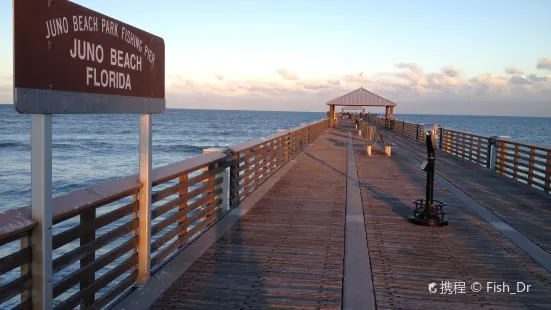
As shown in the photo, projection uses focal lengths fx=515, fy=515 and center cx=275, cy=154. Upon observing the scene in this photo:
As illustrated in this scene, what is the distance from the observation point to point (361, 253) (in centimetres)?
567

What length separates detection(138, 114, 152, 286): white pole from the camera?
425 cm

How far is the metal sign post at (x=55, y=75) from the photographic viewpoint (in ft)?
8.84

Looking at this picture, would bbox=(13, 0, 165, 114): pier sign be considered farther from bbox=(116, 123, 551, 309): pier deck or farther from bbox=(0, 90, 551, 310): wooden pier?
bbox=(116, 123, 551, 309): pier deck

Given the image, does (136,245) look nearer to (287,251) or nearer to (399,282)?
(287,251)

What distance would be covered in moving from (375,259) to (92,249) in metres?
3.03

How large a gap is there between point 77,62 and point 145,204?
1599 mm

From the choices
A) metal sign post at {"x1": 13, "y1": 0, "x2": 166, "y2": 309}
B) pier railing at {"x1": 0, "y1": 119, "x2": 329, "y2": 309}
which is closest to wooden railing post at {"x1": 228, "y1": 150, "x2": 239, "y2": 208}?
pier railing at {"x1": 0, "y1": 119, "x2": 329, "y2": 309}

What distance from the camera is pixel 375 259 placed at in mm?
5492

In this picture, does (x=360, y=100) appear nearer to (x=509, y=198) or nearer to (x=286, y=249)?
(x=509, y=198)

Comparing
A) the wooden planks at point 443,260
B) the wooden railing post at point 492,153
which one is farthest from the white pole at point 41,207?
the wooden railing post at point 492,153

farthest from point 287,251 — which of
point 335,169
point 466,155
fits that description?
point 466,155

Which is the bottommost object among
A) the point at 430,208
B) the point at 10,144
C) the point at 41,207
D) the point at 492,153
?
the point at 10,144

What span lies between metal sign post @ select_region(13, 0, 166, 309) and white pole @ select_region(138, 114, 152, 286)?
315mm

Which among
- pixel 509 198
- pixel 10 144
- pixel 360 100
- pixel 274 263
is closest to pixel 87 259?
pixel 274 263
